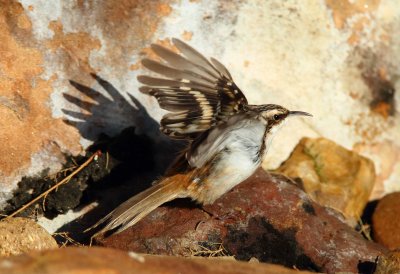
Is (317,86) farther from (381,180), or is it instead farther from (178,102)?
(178,102)

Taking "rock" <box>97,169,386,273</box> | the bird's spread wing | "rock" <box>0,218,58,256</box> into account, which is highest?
the bird's spread wing

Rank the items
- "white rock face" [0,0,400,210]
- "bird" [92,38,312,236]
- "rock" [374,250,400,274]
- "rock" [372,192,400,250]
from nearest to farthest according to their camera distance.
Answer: "rock" [374,250,400,274], "bird" [92,38,312,236], "white rock face" [0,0,400,210], "rock" [372,192,400,250]

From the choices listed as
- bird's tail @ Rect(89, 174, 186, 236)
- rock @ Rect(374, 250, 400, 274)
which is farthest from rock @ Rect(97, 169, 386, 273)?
rock @ Rect(374, 250, 400, 274)

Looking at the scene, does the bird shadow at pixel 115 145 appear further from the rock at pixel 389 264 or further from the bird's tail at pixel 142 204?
the rock at pixel 389 264

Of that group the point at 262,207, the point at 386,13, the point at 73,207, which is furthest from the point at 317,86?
the point at 73,207

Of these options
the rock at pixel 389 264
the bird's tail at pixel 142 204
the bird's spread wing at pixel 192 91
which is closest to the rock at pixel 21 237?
the bird's tail at pixel 142 204

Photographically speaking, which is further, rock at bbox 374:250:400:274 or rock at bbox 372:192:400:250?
rock at bbox 372:192:400:250

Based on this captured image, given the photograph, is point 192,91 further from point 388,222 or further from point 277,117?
point 388,222

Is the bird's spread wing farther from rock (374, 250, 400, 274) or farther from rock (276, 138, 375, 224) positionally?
rock (374, 250, 400, 274)
